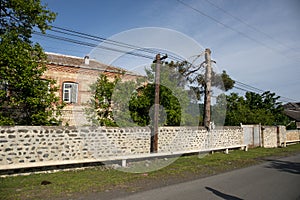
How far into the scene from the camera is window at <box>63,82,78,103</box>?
16.5 m

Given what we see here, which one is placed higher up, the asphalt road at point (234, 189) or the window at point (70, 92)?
the window at point (70, 92)

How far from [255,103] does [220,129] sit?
1729 centimetres

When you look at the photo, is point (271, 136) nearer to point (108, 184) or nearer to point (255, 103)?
point (255, 103)

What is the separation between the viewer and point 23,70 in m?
8.32

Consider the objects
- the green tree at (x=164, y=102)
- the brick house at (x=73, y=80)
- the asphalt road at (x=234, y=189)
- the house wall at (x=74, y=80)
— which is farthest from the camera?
the brick house at (x=73, y=80)

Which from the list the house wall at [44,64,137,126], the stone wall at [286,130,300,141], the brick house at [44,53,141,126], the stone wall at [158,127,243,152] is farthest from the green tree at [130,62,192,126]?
the stone wall at [286,130,300,141]

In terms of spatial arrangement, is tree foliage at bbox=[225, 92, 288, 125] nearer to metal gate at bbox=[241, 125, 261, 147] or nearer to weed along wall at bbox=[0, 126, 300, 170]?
metal gate at bbox=[241, 125, 261, 147]

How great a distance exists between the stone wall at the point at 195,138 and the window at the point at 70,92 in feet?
27.7

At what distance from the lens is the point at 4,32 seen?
948 centimetres

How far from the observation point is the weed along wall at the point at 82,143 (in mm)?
7080

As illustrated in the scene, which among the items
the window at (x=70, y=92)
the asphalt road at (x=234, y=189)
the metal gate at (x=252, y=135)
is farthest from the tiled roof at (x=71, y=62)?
the asphalt road at (x=234, y=189)

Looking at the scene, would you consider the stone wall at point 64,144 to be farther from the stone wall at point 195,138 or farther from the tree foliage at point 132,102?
the tree foliage at point 132,102

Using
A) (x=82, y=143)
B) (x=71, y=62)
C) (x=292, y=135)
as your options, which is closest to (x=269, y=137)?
(x=292, y=135)

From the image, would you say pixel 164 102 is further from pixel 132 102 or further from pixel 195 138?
pixel 195 138
